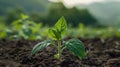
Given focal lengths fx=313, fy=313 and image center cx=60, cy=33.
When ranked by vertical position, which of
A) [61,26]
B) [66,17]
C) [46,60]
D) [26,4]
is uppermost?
[26,4]

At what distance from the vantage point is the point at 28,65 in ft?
7.72

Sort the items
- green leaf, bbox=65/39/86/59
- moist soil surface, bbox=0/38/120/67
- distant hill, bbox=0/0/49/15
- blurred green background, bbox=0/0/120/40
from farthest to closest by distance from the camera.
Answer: distant hill, bbox=0/0/49/15
blurred green background, bbox=0/0/120/40
moist soil surface, bbox=0/38/120/67
green leaf, bbox=65/39/86/59

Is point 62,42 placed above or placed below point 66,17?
below

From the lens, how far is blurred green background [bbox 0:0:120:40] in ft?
18.2

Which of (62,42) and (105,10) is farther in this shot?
(105,10)

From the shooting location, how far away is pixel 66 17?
11.2 metres

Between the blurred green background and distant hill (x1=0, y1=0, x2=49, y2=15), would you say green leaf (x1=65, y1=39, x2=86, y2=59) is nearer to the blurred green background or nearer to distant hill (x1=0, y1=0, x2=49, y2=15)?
the blurred green background

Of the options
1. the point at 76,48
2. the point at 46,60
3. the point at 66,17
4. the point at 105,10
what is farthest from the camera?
the point at 105,10

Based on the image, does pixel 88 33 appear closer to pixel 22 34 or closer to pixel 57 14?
pixel 22 34

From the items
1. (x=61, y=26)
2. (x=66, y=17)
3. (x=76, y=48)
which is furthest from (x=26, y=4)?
(x=76, y=48)

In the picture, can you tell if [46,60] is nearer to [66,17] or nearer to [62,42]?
[62,42]

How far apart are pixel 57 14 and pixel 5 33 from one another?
23.6 feet

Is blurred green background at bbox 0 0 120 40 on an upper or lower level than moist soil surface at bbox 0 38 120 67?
upper

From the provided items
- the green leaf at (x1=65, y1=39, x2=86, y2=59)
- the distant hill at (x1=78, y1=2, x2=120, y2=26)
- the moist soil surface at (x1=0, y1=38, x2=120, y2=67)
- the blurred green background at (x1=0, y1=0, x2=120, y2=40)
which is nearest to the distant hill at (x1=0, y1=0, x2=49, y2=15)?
the blurred green background at (x1=0, y1=0, x2=120, y2=40)
